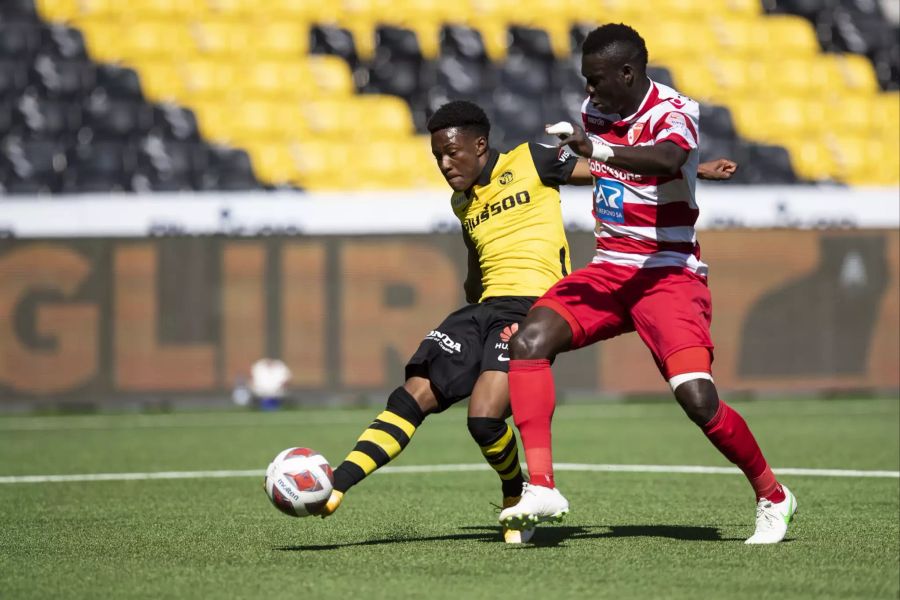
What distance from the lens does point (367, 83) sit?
18.5 metres

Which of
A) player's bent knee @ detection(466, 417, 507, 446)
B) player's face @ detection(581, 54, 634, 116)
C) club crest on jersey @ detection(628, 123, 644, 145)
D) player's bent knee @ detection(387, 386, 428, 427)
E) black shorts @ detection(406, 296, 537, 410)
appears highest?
player's face @ detection(581, 54, 634, 116)

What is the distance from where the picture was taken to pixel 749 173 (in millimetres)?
18172

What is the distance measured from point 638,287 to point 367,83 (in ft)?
42.2

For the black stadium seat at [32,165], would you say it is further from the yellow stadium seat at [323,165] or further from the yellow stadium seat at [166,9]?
the yellow stadium seat at [323,165]

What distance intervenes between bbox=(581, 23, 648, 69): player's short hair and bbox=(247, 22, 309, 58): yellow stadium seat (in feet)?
43.0

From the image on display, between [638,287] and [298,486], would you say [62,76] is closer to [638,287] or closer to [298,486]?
[298,486]

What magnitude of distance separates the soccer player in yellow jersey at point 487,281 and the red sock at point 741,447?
3.13ft

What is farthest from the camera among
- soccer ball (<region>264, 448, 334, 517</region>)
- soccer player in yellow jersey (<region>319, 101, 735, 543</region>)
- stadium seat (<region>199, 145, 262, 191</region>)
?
stadium seat (<region>199, 145, 262, 191</region>)

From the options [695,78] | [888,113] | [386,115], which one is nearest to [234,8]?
[386,115]

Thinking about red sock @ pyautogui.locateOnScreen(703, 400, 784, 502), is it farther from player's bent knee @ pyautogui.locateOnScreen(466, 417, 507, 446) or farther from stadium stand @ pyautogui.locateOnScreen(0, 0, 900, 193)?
stadium stand @ pyautogui.locateOnScreen(0, 0, 900, 193)

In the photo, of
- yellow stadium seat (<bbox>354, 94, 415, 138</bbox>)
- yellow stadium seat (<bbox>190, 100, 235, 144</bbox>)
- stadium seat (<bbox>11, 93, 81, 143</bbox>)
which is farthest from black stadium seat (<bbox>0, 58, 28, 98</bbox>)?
yellow stadium seat (<bbox>354, 94, 415, 138</bbox>)

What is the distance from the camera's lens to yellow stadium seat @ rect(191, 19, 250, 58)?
18.5m

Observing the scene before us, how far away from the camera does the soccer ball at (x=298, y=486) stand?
5.82 metres

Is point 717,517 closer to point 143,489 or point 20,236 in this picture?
point 143,489
